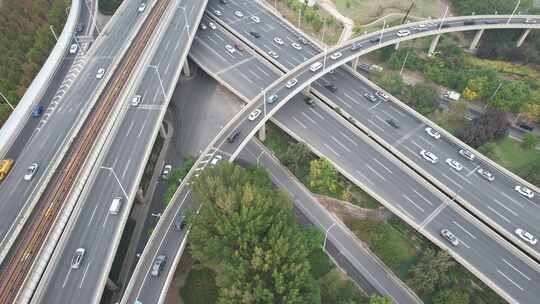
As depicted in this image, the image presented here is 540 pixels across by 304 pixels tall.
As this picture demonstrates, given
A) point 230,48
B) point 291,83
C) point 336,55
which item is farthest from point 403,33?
point 230,48

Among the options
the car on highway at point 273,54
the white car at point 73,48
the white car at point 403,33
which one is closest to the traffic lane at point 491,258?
the white car at point 403,33

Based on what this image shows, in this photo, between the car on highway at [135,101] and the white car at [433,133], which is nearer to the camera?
the car on highway at [135,101]

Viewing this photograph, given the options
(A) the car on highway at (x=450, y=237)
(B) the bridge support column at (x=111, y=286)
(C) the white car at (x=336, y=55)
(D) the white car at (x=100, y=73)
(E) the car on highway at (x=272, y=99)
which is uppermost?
(C) the white car at (x=336, y=55)

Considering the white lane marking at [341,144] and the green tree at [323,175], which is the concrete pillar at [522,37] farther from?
the green tree at [323,175]

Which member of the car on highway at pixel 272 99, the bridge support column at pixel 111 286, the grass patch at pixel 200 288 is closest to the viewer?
the bridge support column at pixel 111 286

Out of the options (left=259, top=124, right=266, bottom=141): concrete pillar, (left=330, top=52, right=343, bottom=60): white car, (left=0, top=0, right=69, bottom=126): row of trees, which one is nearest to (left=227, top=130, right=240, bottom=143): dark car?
(left=259, top=124, right=266, bottom=141): concrete pillar

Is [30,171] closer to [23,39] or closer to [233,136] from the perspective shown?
[233,136]

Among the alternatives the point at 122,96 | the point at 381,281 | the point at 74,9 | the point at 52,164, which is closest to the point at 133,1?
the point at 74,9
